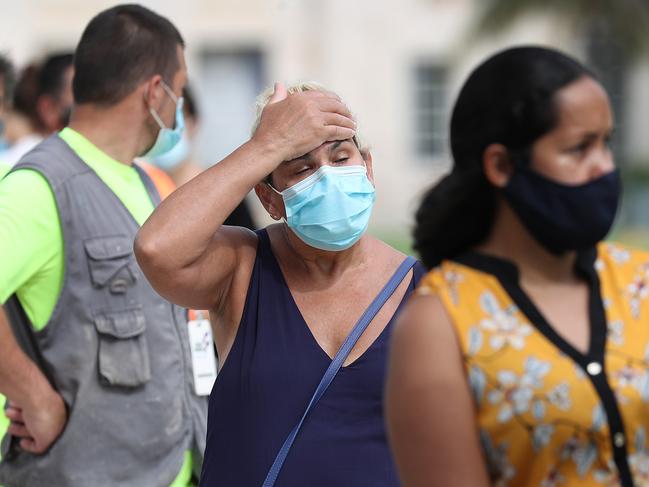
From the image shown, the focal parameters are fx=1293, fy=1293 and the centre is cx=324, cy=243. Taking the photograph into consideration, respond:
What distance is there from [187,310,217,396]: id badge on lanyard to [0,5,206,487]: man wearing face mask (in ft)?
0.15

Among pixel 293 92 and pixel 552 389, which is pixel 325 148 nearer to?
pixel 293 92

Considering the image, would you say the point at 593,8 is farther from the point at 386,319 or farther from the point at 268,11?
the point at 386,319

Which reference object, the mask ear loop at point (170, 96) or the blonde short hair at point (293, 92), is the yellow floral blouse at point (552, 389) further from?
the mask ear loop at point (170, 96)

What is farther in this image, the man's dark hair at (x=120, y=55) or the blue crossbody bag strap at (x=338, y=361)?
the man's dark hair at (x=120, y=55)

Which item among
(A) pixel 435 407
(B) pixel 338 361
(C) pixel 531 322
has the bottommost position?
(B) pixel 338 361

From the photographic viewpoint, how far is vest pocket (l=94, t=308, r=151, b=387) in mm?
3953

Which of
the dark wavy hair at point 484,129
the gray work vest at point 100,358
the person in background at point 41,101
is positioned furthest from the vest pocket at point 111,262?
the person in background at point 41,101

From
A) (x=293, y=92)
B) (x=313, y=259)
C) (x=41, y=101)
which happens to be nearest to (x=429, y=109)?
(x=41, y=101)

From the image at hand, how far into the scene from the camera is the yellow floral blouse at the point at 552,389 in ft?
8.13

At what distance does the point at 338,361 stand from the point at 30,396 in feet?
3.41

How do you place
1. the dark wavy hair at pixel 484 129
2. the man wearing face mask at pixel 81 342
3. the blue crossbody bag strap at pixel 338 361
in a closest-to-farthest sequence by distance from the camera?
the dark wavy hair at pixel 484 129 → the blue crossbody bag strap at pixel 338 361 → the man wearing face mask at pixel 81 342

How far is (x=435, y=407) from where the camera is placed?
8.32 feet

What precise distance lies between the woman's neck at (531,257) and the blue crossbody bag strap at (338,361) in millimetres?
846

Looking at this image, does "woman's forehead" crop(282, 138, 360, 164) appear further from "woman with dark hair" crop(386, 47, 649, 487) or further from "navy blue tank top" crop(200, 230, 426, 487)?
"woman with dark hair" crop(386, 47, 649, 487)
